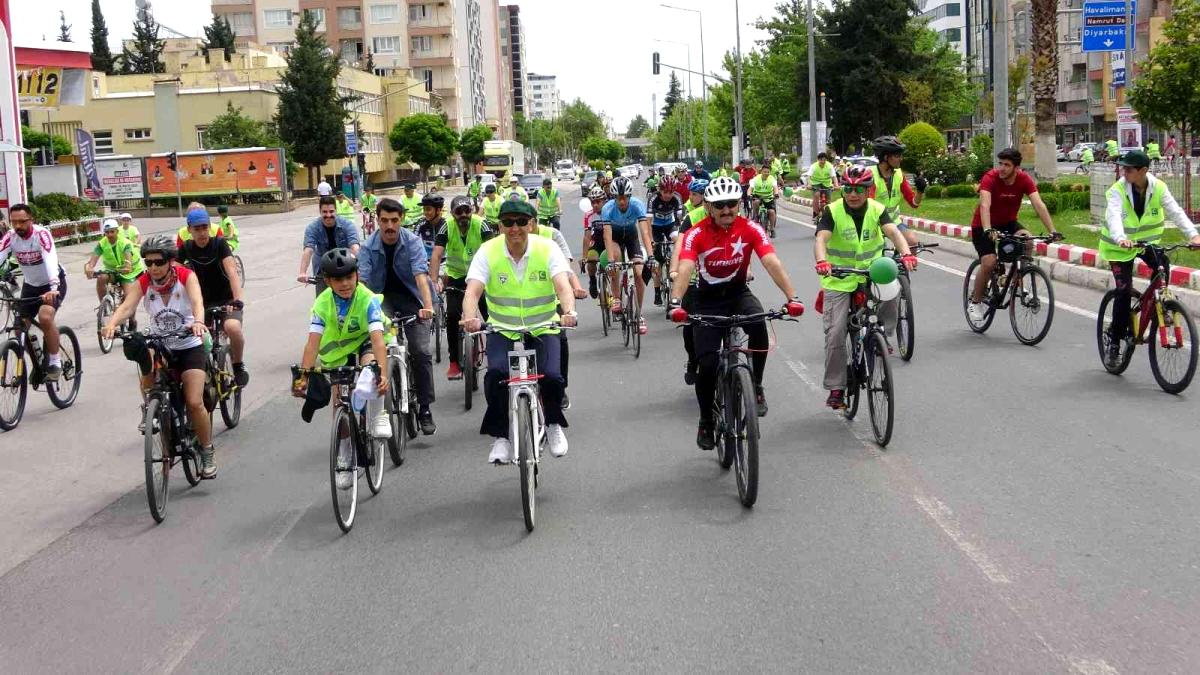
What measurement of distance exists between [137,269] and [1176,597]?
14144 millimetres

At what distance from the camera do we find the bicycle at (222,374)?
9805mm

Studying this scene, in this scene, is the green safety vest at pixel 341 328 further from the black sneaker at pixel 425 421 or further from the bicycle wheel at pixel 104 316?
the bicycle wheel at pixel 104 316

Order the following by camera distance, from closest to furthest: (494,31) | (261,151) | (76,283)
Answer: (76,283) < (261,151) < (494,31)

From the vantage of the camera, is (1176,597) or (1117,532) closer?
(1176,597)

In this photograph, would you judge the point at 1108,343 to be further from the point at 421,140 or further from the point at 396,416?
the point at 421,140

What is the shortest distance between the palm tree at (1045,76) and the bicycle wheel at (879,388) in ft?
82.0

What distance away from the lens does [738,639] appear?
4965 mm

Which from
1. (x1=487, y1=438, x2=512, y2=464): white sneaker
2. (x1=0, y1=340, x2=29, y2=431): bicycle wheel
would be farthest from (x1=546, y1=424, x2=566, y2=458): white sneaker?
(x1=0, y1=340, x2=29, y2=431): bicycle wheel

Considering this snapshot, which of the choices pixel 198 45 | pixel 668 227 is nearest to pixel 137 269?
pixel 668 227

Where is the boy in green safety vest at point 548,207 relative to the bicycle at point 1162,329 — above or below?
above

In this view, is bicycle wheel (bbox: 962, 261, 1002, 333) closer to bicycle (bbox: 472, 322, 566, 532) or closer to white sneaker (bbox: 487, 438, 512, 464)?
→ bicycle (bbox: 472, 322, 566, 532)

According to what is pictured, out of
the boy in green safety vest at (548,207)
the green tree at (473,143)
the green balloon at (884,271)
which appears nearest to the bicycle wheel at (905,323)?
the green balloon at (884,271)

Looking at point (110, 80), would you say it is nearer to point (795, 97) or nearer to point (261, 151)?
point (261, 151)

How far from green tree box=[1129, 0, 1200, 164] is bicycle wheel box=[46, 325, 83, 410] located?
1684 centimetres
